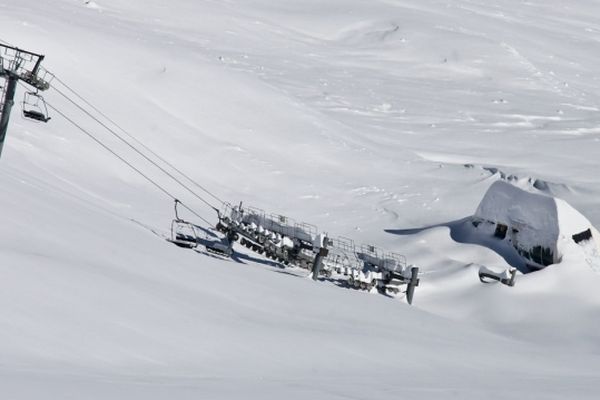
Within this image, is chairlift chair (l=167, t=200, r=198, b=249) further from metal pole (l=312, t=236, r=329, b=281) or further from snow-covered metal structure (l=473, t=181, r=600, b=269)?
snow-covered metal structure (l=473, t=181, r=600, b=269)

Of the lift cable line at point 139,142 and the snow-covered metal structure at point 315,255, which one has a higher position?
the lift cable line at point 139,142

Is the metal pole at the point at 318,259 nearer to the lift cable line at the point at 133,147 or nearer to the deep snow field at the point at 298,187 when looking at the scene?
the deep snow field at the point at 298,187

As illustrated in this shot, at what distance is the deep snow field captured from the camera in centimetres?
1455

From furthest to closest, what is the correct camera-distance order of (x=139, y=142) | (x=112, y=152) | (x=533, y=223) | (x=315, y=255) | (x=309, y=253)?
(x=139, y=142) → (x=533, y=223) → (x=112, y=152) → (x=309, y=253) → (x=315, y=255)

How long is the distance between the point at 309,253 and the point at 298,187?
5.96 m

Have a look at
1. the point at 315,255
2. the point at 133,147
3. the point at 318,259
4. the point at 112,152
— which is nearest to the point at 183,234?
the point at 318,259

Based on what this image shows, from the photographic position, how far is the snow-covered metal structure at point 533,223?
3294cm

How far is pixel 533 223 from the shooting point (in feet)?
111

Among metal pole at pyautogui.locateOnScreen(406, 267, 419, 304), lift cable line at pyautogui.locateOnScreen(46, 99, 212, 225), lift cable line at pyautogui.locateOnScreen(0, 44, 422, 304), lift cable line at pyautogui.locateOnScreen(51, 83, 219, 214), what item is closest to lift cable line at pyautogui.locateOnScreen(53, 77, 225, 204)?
lift cable line at pyautogui.locateOnScreen(51, 83, 219, 214)

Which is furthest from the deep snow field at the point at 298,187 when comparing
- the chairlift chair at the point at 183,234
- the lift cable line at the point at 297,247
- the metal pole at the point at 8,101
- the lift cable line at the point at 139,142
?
the metal pole at the point at 8,101

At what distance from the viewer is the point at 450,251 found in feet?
110

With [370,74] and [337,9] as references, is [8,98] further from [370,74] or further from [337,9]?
[337,9]

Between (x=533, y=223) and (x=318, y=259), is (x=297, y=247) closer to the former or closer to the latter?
(x=318, y=259)

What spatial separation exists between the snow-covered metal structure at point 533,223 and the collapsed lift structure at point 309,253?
Answer: 12.5 ft
